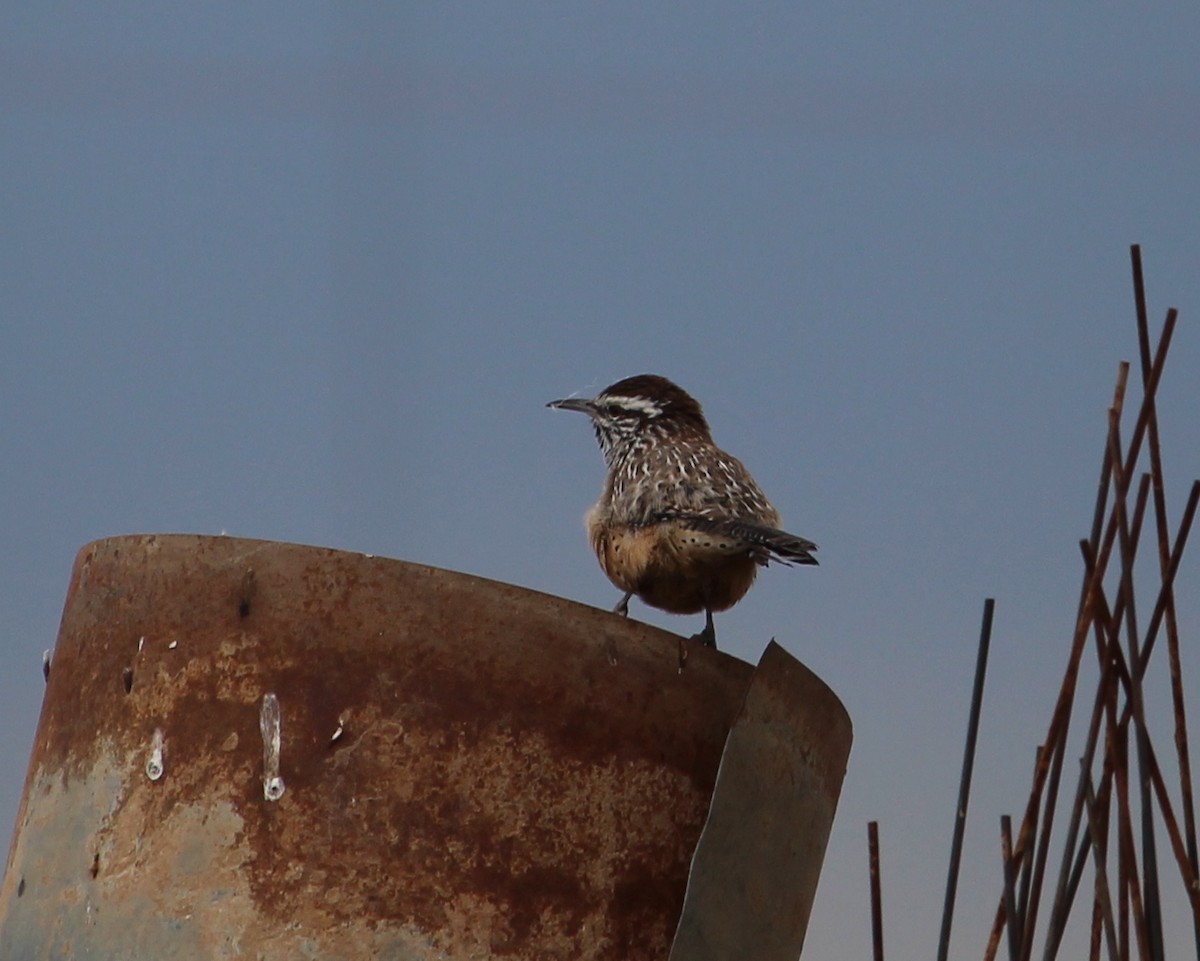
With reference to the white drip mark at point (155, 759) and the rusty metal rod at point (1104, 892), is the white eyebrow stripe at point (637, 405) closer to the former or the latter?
the rusty metal rod at point (1104, 892)

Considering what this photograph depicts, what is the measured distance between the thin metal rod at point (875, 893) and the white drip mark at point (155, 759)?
2.57 meters

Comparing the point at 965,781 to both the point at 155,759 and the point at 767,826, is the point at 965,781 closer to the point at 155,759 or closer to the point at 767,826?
the point at 767,826

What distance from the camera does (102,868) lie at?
11.3 feet

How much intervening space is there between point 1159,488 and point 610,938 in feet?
8.18

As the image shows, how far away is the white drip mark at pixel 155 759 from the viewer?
3408 mm

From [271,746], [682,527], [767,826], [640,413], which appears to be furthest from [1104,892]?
[640,413]

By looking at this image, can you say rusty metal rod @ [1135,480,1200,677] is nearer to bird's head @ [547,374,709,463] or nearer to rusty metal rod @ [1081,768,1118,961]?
rusty metal rod @ [1081,768,1118,961]

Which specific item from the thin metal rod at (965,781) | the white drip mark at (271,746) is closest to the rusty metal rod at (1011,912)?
the thin metal rod at (965,781)

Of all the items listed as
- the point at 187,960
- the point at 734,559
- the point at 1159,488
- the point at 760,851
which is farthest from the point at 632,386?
the point at 187,960

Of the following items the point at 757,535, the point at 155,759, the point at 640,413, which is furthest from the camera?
the point at 640,413

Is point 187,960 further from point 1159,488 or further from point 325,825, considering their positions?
point 1159,488

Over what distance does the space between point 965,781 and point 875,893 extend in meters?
0.60

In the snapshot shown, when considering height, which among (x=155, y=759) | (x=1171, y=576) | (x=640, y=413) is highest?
(x=640, y=413)

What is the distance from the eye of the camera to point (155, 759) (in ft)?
11.2
